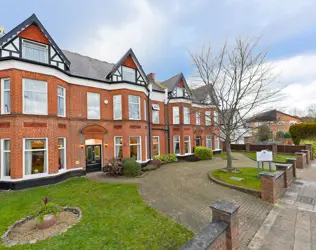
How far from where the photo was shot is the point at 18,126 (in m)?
8.58

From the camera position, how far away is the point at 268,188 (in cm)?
621

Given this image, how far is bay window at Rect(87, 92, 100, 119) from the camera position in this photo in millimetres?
12191

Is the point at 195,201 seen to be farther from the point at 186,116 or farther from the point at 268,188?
the point at 186,116

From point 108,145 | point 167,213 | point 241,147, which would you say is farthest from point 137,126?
point 241,147

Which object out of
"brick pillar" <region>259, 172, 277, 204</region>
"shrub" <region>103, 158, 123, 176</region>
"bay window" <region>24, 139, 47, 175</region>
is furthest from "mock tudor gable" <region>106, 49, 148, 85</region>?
"brick pillar" <region>259, 172, 277, 204</region>

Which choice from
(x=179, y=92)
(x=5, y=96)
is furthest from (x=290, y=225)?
(x=179, y=92)

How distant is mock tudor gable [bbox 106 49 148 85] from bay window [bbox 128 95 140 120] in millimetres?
1698

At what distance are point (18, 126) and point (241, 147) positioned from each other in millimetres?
26750

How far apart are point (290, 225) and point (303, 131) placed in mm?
21842

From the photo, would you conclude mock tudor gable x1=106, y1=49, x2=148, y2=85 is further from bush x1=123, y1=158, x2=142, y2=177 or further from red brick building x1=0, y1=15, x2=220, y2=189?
bush x1=123, y1=158, x2=142, y2=177

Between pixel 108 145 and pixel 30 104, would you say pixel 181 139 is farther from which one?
pixel 30 104

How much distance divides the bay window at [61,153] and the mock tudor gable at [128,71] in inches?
249

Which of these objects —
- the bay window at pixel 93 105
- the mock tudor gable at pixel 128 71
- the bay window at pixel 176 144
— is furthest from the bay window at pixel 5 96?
the bay window at pixel 176 144

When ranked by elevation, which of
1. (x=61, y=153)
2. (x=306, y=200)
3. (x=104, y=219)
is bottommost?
(x=306, y=200)
